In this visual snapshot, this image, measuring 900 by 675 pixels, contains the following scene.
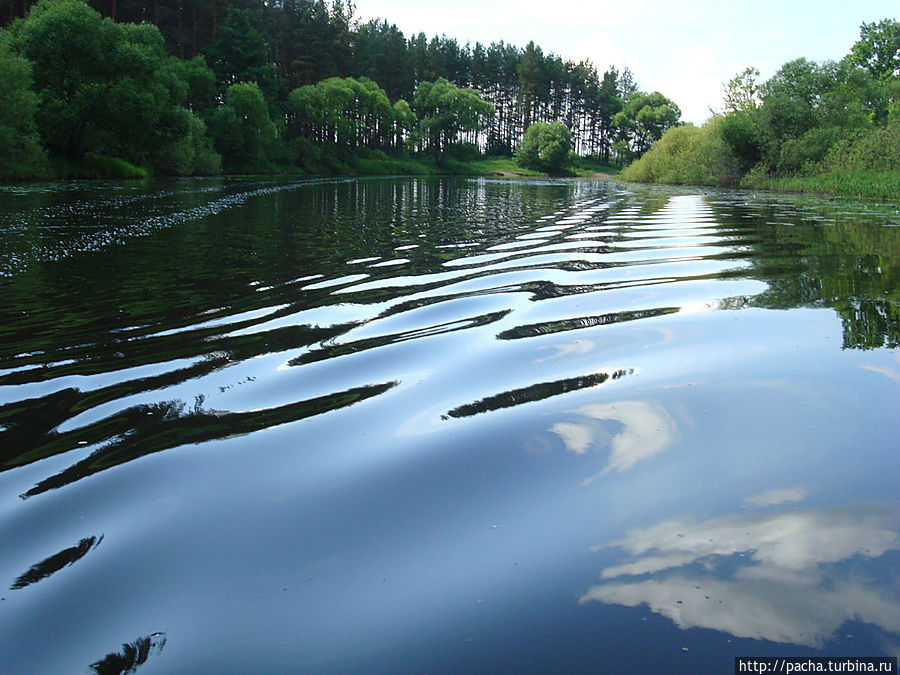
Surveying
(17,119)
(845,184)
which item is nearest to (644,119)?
(845,184)

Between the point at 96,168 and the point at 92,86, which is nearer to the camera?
the point at 92,86

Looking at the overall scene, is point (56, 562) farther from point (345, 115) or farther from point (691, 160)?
point (345, 115)

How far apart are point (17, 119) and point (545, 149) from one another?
248 ft

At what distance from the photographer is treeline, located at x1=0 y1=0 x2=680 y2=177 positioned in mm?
→ 36750

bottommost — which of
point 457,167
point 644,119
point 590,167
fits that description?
point 457,167

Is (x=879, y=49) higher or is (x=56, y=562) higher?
(x=879, y=49)

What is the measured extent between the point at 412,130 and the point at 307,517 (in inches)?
3674

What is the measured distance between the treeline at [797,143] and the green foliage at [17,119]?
3716 cm

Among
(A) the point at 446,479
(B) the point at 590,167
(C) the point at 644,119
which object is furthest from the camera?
(C) the point at 644,119

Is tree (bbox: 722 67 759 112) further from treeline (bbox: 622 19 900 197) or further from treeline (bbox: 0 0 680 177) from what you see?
treeline (bbox: 0 0 680 177)

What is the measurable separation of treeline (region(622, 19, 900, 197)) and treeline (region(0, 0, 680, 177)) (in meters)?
34.2

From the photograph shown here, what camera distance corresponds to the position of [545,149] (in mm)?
96125

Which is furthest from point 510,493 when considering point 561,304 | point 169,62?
point 169,62

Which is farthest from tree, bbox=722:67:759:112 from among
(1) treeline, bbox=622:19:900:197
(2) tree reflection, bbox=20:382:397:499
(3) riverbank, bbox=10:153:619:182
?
(2) tree reflection, bbox=20:382:397:499
